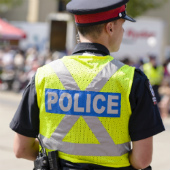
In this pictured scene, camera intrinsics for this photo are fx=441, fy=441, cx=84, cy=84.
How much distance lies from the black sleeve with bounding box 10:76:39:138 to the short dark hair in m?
0.34

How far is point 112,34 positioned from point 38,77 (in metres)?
0.42

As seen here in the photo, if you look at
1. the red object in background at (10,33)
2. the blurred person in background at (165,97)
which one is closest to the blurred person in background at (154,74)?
the blurred person in background at (165,97)

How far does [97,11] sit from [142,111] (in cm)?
52

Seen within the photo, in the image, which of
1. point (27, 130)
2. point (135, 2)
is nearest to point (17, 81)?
point (135, 2)

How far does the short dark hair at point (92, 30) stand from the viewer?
7.06 feet

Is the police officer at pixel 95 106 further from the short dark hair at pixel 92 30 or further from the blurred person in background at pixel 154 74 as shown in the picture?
the blurred person in background at pixel 154 74

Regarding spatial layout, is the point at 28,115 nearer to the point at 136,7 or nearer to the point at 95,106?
the point at 95,106

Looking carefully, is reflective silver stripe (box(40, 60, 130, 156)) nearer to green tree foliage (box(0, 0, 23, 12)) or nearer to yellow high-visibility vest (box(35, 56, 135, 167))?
yellow high-visibility vest (box(35, 56, 135, 167))

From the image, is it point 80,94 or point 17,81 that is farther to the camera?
point 17,81

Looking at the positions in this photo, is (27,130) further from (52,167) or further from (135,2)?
(135,2)

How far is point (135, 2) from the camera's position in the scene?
61.4 ft

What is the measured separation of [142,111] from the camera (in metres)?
2.06

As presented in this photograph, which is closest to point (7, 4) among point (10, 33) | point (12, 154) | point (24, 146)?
point (10, 33)

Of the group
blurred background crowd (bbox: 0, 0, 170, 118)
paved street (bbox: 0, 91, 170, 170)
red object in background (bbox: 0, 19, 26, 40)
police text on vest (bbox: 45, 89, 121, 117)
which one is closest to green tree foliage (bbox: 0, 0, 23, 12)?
blurred background crowd (bbox: 0, 0, 170, 118)
